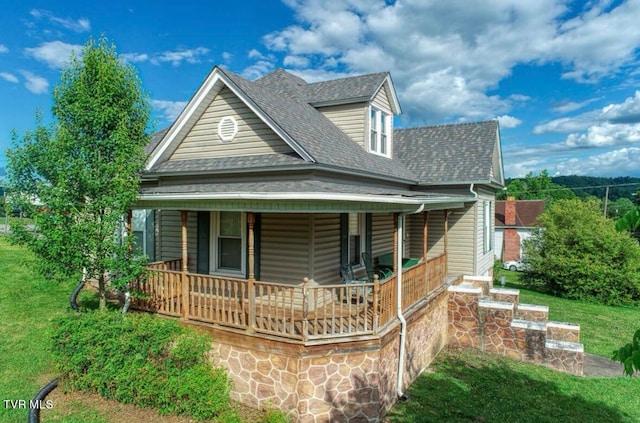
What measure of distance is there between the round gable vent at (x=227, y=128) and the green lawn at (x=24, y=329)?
200 inches

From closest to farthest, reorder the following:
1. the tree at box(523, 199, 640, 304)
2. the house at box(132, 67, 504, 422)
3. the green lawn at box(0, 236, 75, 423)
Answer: the house at box(132, 67, 504, 422) < the green lawn at box(0, 236, 75, 423) < the tree at box(523, 199, 640, 304)

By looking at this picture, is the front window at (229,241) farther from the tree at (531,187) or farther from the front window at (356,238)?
the tree at (531,187)

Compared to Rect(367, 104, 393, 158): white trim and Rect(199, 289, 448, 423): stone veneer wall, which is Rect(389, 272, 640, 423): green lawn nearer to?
Rect(199, 289, 448, 423): stone veneer wall

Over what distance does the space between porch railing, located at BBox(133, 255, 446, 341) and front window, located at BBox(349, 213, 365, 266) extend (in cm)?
172

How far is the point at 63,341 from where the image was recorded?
7191 millimetres

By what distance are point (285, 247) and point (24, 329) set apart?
6564 millimetres

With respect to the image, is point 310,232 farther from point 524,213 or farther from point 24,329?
point 524,213

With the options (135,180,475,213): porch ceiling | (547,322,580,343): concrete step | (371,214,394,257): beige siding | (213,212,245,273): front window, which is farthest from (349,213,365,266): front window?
(547,322,580,343): concrete step

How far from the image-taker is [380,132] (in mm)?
13602

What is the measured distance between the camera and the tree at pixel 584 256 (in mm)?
18891

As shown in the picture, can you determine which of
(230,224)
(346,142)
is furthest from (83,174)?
(346,142)

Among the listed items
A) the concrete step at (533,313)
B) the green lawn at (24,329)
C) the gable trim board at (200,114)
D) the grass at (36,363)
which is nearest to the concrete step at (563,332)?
the concrete step at (533,313)

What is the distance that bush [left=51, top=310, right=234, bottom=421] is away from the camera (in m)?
6.68

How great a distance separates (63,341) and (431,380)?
7.44m
